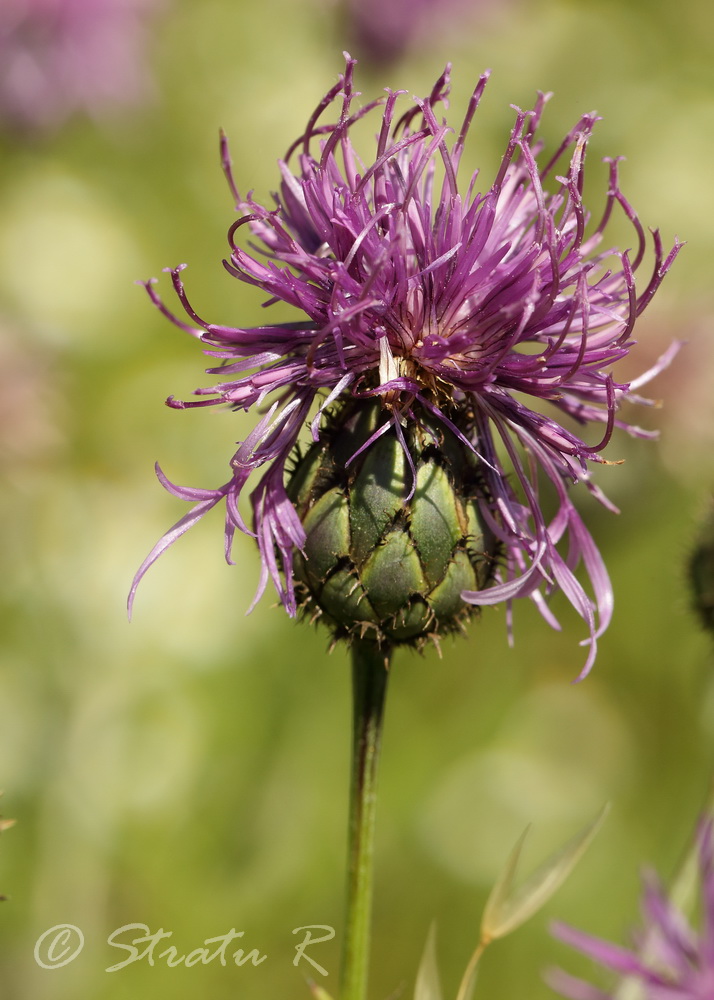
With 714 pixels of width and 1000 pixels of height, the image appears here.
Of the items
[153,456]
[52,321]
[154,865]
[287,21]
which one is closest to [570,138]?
[153,456]

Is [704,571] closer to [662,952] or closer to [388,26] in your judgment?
[662,952]

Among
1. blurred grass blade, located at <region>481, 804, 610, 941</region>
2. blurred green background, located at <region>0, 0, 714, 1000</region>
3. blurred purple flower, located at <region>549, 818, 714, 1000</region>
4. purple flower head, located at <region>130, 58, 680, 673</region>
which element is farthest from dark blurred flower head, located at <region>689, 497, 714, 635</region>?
blurred purple flower, located at <region>549, 818, 714, 1000</region>

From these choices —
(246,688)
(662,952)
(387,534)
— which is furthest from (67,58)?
(662,952)

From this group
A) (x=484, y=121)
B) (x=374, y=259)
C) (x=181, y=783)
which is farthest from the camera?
(x=484, y=121)

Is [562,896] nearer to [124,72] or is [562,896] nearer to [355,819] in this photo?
[355,819]

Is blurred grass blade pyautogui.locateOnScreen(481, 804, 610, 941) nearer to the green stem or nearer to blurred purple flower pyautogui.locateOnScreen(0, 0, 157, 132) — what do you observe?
the green stem

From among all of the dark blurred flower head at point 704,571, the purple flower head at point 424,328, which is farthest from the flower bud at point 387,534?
the dark blurred flower head at point 704,571
